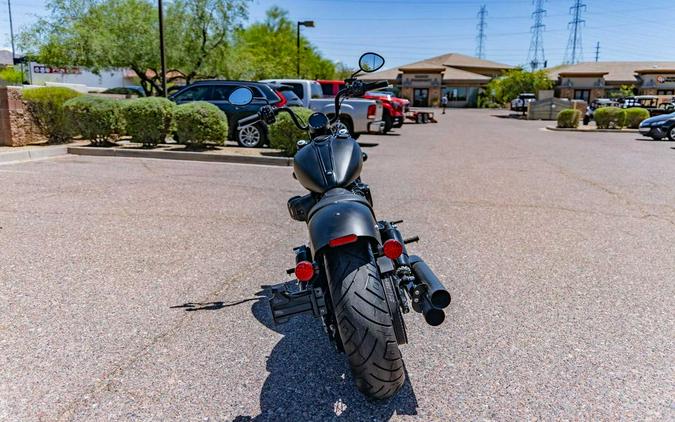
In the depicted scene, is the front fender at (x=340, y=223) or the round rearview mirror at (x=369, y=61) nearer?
the front fender at (x=340, y=223)

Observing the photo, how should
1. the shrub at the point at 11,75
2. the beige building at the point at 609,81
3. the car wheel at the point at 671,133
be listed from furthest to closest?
the beige building at the point at 609,81, the shrub at the point at 11,75, the car wheel at the point at 671,133

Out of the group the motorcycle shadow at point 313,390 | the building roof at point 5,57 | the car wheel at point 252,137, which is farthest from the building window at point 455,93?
the motorcycle shadow at point 313,390

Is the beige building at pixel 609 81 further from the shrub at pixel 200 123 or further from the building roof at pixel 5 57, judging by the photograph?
the building roof at pixel 5 57

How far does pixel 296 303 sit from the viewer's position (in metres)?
2.42

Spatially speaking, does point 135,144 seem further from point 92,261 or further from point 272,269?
point 272,269

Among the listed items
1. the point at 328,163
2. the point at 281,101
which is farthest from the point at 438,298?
the point at 281,101

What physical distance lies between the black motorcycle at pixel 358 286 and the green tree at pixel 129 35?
A: 21884 millimetres

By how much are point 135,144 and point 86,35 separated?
11.6 meters

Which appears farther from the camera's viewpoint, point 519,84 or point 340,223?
point 519,84

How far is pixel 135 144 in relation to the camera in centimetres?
1249

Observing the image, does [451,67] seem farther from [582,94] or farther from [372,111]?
[372,111]

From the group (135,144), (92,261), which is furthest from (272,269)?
(135,144)

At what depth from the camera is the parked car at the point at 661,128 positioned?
18.9 metres

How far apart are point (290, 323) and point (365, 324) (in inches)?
55.5
